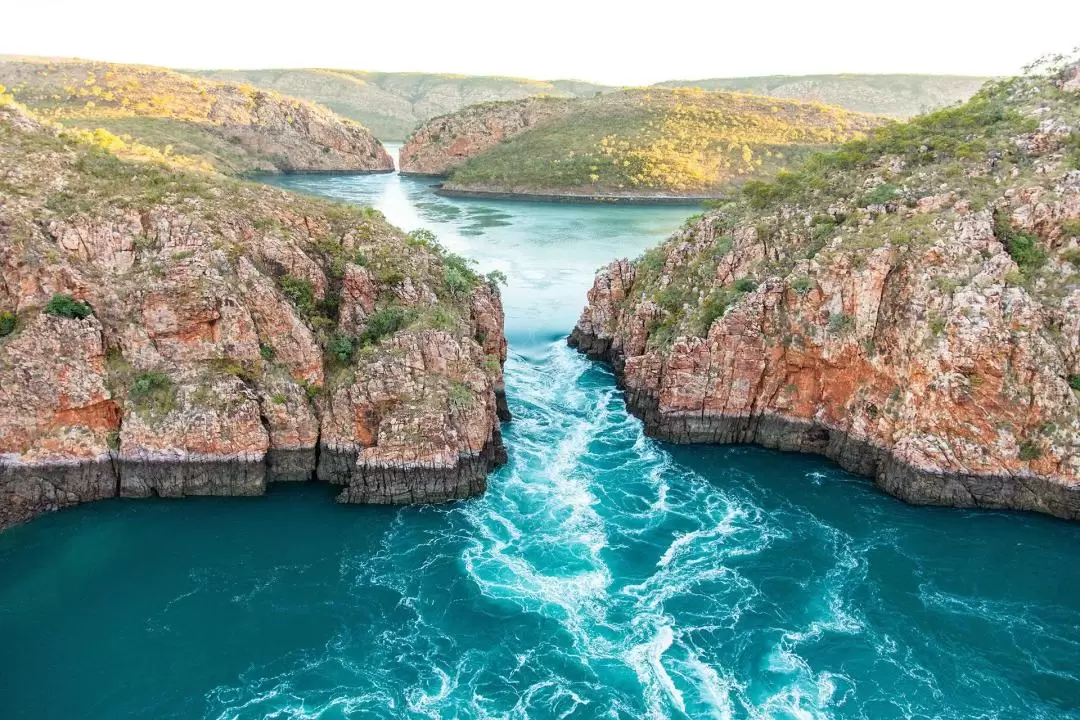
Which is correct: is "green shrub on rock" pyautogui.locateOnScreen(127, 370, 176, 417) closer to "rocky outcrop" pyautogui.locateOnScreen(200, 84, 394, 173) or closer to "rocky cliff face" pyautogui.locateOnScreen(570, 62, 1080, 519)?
"rocky cliff face" pyautogui.locateOnScreen(570, 62, 1080, 519)

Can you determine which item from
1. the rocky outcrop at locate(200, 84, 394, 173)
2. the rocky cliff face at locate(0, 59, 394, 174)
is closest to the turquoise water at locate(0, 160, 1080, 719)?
the rocky cliff face at locate(0, 59, 394, 174)

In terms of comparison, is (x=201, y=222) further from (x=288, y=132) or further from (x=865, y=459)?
(x=288, y=132)

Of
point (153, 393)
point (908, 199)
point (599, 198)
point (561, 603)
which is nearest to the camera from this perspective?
point (561, 603)

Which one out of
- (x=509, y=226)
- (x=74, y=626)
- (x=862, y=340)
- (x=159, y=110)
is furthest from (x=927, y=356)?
(x=159, y=110)

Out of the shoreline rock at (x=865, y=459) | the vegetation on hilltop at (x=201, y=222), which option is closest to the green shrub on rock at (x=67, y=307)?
the vegetation on hilltop at (x=201, y=222)

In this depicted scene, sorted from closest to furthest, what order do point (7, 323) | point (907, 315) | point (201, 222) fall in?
point (7, 323), point (907, 315), point (201, 222)

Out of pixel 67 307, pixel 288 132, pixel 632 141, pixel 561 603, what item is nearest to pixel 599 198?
pixel 632 141
